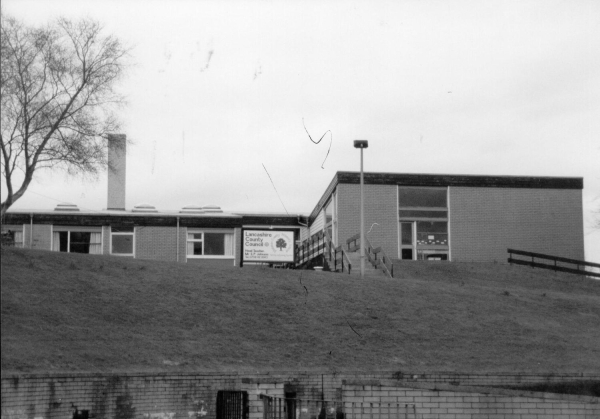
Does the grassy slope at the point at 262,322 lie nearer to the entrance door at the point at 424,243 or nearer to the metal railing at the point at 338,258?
the metal railing at the point at 338,258

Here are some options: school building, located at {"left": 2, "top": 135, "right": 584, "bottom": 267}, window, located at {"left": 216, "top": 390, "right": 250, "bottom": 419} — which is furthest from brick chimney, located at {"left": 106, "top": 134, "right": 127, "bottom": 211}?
window, located at {"left": 216, "top": 390, "right": 250, "bottom": 419}

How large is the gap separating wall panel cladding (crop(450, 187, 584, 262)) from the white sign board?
489 inches

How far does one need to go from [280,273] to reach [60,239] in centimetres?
1664

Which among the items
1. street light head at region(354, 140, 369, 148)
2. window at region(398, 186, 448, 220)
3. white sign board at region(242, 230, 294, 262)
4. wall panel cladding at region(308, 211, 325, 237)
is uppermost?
street light head at region(354, 140, 369, 148)

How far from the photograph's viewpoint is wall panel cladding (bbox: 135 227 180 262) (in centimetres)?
3912

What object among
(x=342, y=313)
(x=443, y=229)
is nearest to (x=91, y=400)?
(x=342, y=313)

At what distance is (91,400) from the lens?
15.2m

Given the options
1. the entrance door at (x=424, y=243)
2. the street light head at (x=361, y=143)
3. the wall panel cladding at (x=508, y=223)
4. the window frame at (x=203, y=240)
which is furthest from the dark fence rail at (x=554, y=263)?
the street light head at (x=361, y=143)

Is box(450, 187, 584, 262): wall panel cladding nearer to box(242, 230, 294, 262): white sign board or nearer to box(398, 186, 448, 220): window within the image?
box(398, 186, 448, 220): window

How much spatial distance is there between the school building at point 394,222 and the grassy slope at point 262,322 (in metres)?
12.8

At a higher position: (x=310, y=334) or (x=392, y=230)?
(x=392, y=230)

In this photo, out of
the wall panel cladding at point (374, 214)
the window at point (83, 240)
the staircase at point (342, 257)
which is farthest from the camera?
the window at point (83, 240)

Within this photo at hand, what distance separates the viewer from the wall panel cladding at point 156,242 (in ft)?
128

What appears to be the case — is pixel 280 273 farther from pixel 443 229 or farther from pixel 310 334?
pixel 443 229
